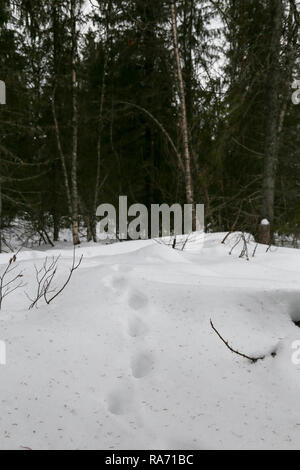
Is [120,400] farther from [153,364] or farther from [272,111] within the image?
[272,111]

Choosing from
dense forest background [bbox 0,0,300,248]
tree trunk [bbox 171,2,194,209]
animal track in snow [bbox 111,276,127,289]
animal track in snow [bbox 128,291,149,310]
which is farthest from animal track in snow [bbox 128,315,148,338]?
tree trunk [bbox 171,2,194,209]

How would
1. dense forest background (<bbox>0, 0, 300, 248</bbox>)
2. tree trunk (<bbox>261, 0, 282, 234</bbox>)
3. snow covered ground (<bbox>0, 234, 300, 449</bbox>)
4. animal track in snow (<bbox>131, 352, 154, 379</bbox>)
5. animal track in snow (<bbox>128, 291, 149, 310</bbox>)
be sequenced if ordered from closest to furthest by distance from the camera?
snow covered ground (<bbox>0, 234, 300, 449</bbox>) → animal track in snow (<bbox>131, 352, 154, 379</bbox>) → animal track in snow (<bbox>128, 291, 149, 310</bbox>) → tree trunk (<bbox>261, 0, 282, 234</bbox>) → dense forest background (<bbox>0, 0, 300, 248</bbox>)

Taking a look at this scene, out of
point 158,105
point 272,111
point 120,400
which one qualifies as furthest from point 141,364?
point 158,105

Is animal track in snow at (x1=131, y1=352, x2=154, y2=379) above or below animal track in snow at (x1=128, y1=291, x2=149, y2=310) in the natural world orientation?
below

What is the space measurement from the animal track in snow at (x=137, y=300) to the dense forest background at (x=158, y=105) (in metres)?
4.08

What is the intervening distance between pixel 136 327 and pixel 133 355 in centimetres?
28

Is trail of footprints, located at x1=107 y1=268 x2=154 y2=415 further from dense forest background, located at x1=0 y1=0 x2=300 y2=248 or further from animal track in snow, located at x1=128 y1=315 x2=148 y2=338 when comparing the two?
dense forest background, located at x1=0 y1=0 x2=300 y2=248

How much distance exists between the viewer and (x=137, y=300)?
2475 millimetres

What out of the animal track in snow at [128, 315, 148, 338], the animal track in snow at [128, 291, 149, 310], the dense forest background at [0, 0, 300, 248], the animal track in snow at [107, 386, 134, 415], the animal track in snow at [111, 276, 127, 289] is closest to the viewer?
the animal track in snow at [107, 386, 134, 415]

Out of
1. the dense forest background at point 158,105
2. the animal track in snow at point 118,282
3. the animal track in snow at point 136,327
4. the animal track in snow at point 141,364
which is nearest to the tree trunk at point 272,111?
the dense forest background at point 158,105

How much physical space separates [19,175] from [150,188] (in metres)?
4.83

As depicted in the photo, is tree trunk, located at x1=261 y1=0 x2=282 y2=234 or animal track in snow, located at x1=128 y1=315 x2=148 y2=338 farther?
tree trunk, located at x1=261 y1=0 x2=282 y2=234

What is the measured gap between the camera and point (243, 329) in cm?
209

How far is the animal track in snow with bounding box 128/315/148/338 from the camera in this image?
2120mm
